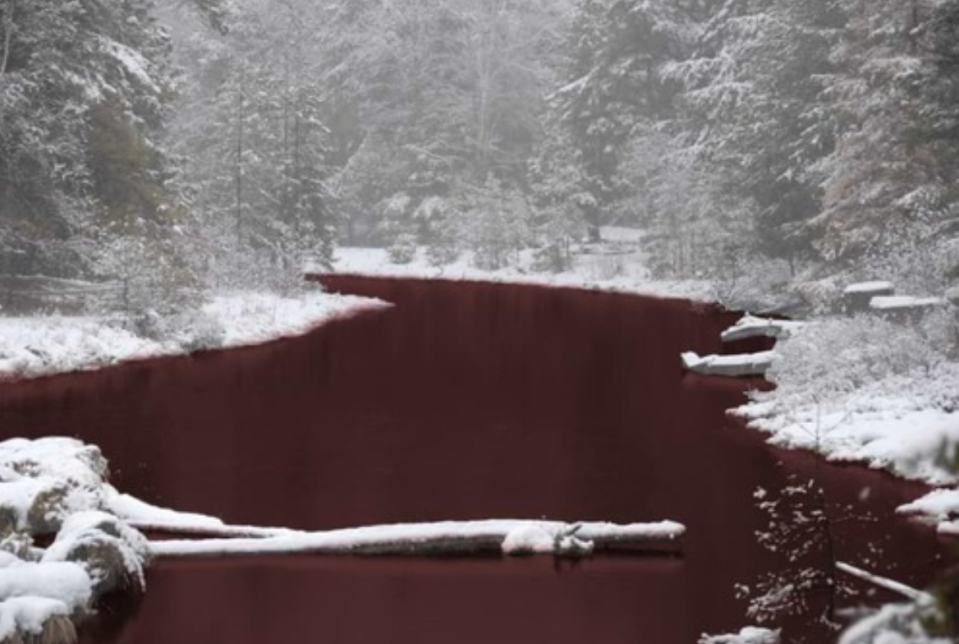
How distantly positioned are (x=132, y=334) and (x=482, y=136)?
130ft

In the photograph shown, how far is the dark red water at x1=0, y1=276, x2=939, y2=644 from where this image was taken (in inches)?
428

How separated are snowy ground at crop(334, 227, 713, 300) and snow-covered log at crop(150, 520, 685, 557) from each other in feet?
94.4

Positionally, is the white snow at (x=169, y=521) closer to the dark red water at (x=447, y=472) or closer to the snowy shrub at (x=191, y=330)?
the dark red water at (x=447, y=472)

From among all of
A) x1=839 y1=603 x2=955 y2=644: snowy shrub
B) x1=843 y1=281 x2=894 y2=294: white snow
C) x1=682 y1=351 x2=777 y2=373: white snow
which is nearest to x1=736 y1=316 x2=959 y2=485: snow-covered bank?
x1=682 y1=351 x2=777 y2=373: white snow

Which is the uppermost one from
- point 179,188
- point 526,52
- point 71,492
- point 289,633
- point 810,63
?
point 526,52

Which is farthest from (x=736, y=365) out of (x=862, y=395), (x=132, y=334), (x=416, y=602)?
(x=416, y=602)

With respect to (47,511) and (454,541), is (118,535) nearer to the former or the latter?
(47,511)

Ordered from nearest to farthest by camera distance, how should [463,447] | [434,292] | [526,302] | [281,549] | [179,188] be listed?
[281,549] → [463,447] → [179,188] → [526,302] → [434,292]

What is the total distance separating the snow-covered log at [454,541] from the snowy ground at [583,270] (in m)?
28.8

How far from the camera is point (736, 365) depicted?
24531mm

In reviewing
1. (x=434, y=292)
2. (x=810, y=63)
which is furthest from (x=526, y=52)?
(x=810, y=63)

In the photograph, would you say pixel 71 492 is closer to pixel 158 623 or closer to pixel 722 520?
pixel 158 623

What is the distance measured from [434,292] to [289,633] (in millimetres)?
35662

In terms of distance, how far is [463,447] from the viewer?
1795cm
